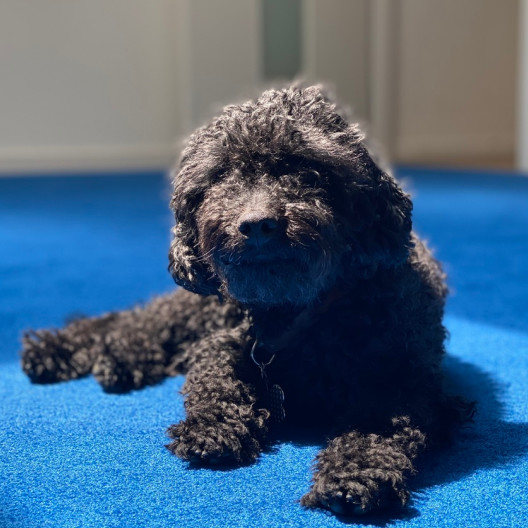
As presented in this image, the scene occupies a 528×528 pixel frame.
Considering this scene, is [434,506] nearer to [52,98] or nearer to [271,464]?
[271,464]

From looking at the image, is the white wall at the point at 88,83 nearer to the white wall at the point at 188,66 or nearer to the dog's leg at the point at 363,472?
the white wall at the point at 188,66

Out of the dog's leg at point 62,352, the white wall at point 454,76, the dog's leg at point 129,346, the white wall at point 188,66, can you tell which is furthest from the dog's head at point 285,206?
the white wall at point 454,76

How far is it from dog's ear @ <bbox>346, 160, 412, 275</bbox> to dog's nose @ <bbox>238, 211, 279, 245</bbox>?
0.95 feet

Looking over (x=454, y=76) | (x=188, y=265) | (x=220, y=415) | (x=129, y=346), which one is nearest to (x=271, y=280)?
(x=188, y=265)

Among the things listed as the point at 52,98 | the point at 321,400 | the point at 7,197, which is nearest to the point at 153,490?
the point at 321,400

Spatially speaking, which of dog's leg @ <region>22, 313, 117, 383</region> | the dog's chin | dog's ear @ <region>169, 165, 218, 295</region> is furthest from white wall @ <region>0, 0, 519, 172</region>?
the dog's chin

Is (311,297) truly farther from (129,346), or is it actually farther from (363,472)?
(129,346)

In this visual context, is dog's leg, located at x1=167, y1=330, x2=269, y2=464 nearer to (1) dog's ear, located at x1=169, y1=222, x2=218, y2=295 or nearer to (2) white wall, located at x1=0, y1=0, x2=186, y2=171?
(1) dog's ear, located at x1=169, y1=222, x2=218, y2=295

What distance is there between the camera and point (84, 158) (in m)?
11.2

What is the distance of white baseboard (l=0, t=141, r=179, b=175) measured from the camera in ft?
35.9

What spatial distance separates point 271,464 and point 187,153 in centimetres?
94

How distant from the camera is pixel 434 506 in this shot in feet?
5.96

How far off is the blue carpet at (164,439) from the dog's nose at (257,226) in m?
0.63

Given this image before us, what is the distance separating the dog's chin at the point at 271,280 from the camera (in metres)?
1.95
